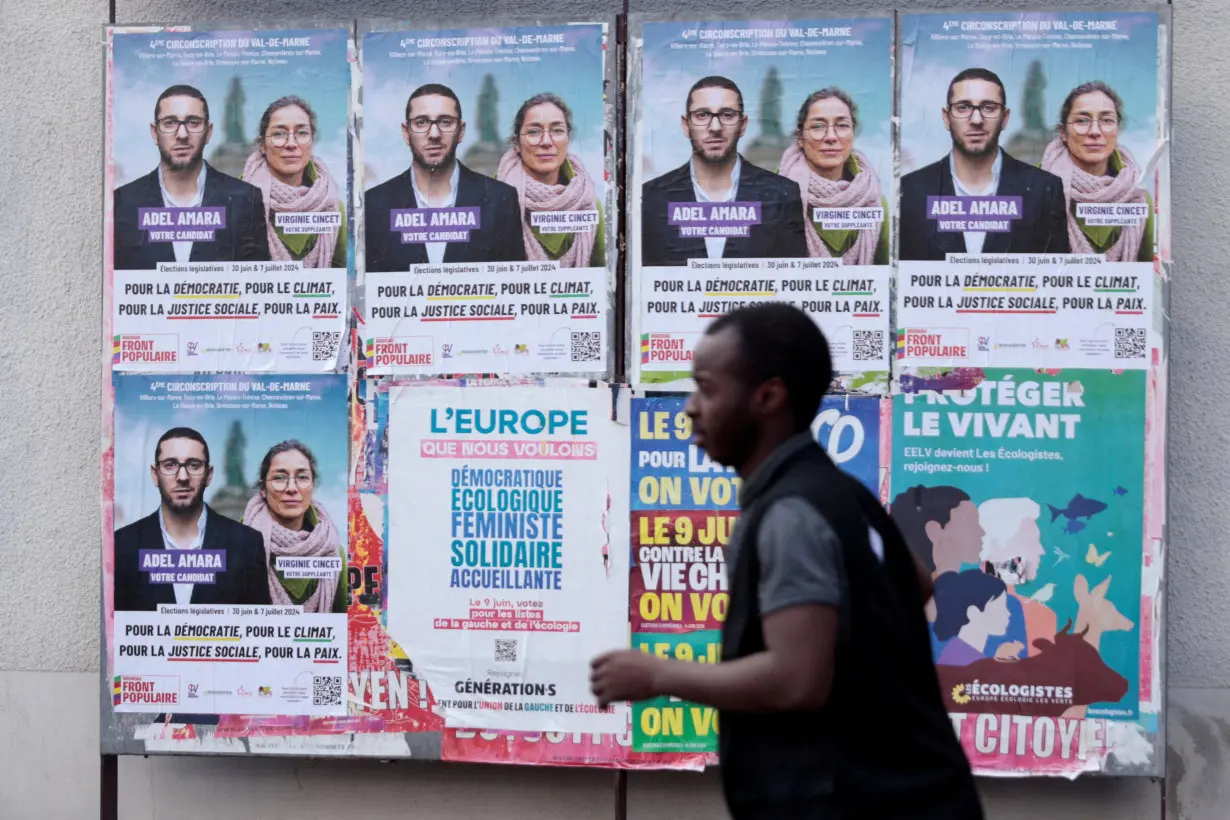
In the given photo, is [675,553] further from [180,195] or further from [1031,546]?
[180,195]

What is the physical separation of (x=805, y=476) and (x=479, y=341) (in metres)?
3.25

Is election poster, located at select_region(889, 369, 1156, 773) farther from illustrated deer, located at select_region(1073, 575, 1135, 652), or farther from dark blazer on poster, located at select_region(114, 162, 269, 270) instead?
dark blazer on poster, located at select_region(114, 162, 269, 270)

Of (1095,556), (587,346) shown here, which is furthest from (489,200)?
(1095,556)

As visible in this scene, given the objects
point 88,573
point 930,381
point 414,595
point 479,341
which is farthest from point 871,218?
point 88,573

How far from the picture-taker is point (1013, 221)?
5.28m

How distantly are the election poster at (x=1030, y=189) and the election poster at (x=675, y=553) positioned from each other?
2.36 ft

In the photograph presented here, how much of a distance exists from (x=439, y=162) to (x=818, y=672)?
12.4ft

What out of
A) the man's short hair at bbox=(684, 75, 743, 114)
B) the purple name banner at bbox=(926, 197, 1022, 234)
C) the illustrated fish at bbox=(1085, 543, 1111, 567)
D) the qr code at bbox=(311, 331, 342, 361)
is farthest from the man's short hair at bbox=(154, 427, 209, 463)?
the illustrated fish at bbox=(1085, 543, 1111, 567)

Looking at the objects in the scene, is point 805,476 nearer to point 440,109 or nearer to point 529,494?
point 529,494

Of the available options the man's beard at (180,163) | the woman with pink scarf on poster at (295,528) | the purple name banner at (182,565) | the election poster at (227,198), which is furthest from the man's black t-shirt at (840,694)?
the man's beard at (180,163)

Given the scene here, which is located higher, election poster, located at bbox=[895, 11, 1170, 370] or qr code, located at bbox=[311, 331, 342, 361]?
election poster, located at bbox=[895, 11, 1170, 370]

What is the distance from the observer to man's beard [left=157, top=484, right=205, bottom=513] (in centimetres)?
568

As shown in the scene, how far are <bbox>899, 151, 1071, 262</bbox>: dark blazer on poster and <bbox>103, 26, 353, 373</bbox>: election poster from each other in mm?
2357

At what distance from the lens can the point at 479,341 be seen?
5504 millimetres
